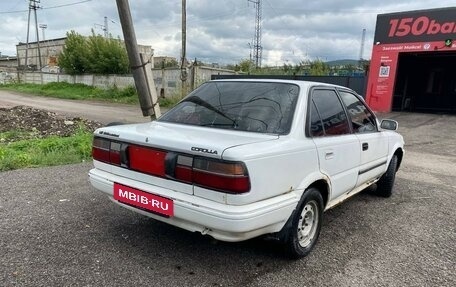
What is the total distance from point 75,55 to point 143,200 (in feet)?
115

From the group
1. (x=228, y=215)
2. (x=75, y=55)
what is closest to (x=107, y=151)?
(x=228, y=215)

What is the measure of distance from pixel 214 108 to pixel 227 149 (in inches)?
42.7

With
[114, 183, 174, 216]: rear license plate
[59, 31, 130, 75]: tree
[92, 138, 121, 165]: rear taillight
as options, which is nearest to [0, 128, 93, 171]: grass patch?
[92, 138, 121, 165]: rear taillight

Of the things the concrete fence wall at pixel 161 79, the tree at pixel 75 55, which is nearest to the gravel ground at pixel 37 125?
the concrete fence wall at pixel 161 79

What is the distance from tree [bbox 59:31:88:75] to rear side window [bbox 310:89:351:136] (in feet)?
108

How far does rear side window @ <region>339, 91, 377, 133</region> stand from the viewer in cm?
414

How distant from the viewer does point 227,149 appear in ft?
8.45

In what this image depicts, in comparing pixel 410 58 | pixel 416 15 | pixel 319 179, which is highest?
pixel 416 15

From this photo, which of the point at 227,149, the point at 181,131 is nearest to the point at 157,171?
the point at 181,131

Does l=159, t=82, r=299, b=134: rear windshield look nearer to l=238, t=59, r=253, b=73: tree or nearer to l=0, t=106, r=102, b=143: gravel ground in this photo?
l=0, t=106, r=102, b=143: gravel ground

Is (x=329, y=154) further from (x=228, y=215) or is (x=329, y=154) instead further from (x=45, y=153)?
(x=45, y=153)

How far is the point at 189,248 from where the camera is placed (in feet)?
11.1

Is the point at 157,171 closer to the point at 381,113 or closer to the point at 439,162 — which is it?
the point at 439,162

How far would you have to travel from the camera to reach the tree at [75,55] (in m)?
33.5
